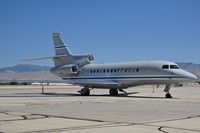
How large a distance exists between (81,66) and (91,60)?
61.3 inches

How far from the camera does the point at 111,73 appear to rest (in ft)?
138

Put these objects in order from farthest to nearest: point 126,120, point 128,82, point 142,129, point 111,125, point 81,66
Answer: point 81,66 → point 128,82 → point 126,120 → point 111,125 → point 142,129

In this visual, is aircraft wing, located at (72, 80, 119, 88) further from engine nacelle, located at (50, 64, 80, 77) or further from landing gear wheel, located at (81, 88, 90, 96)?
engine nacelle, located at (50, 64, 80, 77)

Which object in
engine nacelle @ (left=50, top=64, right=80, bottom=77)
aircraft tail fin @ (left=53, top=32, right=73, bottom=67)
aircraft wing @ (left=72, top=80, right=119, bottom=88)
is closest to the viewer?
aircraft wing @ (left=72, top=80, right=119, bottom=88)

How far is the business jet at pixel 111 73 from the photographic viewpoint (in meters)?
36.7

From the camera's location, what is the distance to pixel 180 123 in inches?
551

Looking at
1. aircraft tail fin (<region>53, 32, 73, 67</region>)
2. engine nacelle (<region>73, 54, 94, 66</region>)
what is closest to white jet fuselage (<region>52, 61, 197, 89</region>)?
engine nacelle (<region>73, 54, 94, 66</region>)

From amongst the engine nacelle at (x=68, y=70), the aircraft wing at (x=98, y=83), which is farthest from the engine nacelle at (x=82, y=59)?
the aircraft wing at (x=98, y=83)

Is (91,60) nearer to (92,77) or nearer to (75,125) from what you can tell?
(92,77)

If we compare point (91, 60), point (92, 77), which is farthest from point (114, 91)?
point (91, 60)

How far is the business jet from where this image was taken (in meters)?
36.7

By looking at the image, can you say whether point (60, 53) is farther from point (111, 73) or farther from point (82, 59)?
point (111, 73)

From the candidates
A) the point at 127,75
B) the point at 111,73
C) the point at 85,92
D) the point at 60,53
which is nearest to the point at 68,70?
the point at 60,53

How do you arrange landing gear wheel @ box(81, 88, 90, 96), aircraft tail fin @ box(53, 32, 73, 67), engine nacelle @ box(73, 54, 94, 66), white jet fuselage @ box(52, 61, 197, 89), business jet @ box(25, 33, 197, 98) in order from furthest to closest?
1. aircraft tail fin @ box(53, 32, 73, 67)
2. engine nacelle @ box(73, 54, 94, 66)
3. landing gear wheel @ box(81, 88, 90, 96)
4. business jet @ box(25, 33, 197, 98)
5. white jet fuselage @ box(52, 61, 197, 89)
